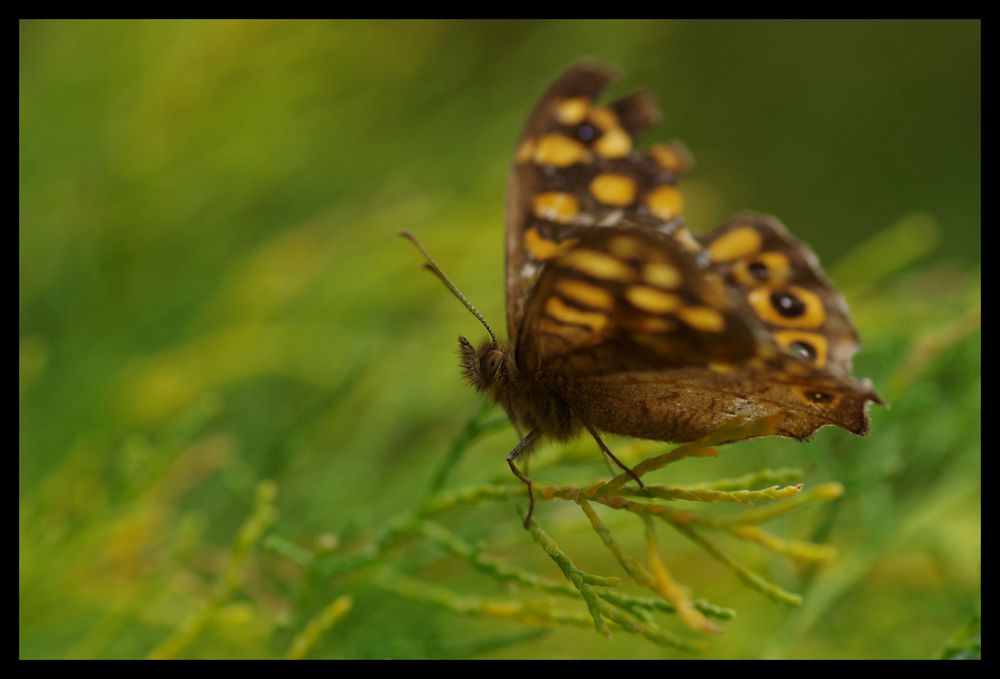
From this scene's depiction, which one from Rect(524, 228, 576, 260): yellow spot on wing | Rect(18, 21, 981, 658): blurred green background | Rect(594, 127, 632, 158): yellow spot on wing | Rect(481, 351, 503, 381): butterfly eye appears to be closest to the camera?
Rect(481, 351, 503, 381): butterfly eye

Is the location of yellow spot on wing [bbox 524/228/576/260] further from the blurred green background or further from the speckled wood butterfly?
the blurred green background

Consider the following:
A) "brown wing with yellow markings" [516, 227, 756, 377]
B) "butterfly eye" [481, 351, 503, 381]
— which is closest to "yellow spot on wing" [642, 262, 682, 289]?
"brown wing with yellow markings" [516, 227, 756, 377]

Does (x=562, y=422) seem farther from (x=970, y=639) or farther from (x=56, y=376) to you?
(x=56, y=376)

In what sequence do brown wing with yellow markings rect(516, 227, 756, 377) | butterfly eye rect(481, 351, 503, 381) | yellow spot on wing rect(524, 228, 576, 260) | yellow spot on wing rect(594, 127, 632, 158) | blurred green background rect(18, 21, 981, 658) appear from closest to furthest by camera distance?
1. brown wing with yellow markings rect(516, 227, 756, 377)
2. butterfly eye rect(481, 351, 503, 381)
3. blurred green background rect(18, 21, 981, 658)
4. yellow spot on wing rect(524, 228, 576, 260)
5. yellow spot on wing rect(594, 127, 632, 158)

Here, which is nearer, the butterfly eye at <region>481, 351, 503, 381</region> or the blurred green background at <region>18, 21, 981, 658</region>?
the butterfly eye at <region>481, 351, 503, 381</region>

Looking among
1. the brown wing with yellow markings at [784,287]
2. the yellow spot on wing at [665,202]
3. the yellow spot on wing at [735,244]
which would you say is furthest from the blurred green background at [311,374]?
the yellow spot on wing at [665,202]

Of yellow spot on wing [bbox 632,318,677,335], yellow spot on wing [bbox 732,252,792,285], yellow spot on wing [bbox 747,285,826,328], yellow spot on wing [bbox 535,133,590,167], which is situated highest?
yellow spot on wing [bbox 535,133,590,167]

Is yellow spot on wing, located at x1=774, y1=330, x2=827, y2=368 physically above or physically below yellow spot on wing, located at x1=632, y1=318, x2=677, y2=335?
below

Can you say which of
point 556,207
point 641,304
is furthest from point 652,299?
point 556,207
